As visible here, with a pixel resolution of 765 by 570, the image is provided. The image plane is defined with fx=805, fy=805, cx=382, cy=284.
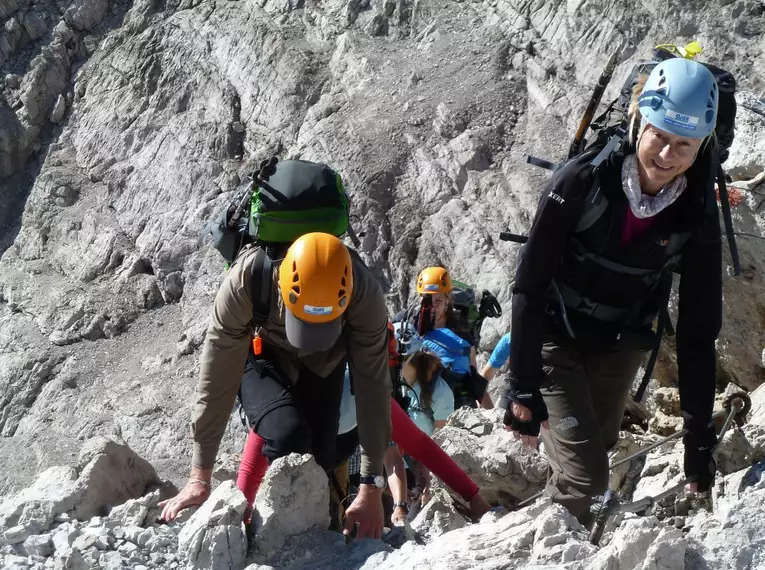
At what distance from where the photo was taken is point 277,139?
61.4 ft

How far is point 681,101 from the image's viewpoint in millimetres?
3695

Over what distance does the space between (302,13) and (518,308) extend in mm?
17840

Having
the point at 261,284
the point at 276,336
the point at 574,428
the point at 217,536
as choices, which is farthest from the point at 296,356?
the point at 574,428

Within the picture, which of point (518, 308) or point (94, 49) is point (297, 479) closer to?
point (518, 308)

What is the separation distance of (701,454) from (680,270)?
3.09ft

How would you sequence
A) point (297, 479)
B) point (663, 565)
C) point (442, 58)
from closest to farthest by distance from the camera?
point (663, 565), point (297, 479), point (442, 58)

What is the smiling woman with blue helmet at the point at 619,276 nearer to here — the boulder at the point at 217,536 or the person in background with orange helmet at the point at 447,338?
the boulder at the point at 217,536

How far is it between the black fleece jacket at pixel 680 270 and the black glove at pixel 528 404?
4 cm

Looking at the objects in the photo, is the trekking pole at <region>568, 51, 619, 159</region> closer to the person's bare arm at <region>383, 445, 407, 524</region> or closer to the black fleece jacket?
the black fleece jacket

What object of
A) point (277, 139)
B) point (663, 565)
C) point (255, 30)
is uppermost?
point (663, 565)

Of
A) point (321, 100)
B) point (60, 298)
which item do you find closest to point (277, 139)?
point (321, 100)

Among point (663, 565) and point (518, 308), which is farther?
point (518, 308)

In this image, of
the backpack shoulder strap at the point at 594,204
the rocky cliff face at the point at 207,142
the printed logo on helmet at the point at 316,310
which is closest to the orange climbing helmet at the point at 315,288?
the printed logo on helmet at the point at 316,310

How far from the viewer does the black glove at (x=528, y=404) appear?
4.20m
